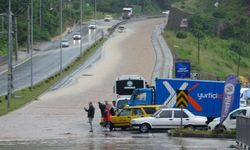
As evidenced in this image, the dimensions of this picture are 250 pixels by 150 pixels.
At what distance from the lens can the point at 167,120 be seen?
3825cm

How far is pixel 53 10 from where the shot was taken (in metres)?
151

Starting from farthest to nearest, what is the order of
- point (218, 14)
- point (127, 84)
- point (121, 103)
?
point (218, 14), point (127, 84), point (121, 103)

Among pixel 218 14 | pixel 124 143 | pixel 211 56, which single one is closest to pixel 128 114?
pixel 124 143

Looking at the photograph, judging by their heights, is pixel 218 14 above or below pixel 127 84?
above

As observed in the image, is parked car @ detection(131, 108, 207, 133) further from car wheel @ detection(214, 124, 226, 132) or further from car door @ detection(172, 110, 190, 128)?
car wheel @ detection(214, 124, 226, 132)

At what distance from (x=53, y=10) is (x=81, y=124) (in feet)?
357

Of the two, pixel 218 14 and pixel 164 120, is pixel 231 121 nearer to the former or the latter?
pixel 164 120

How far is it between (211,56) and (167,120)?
5905 centimetres

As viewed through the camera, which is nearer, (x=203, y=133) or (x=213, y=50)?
(x=203, y=133)

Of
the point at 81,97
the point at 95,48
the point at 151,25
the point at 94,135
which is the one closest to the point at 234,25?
the point at 95,48

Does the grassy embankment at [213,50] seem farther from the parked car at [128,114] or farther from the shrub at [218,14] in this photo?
the parked car at [128,114]

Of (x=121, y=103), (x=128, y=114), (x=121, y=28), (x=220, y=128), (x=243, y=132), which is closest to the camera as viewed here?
(x=243, y=132)

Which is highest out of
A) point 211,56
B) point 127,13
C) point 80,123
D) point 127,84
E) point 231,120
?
point 231,120

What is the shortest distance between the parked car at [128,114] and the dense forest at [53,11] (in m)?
41.3
